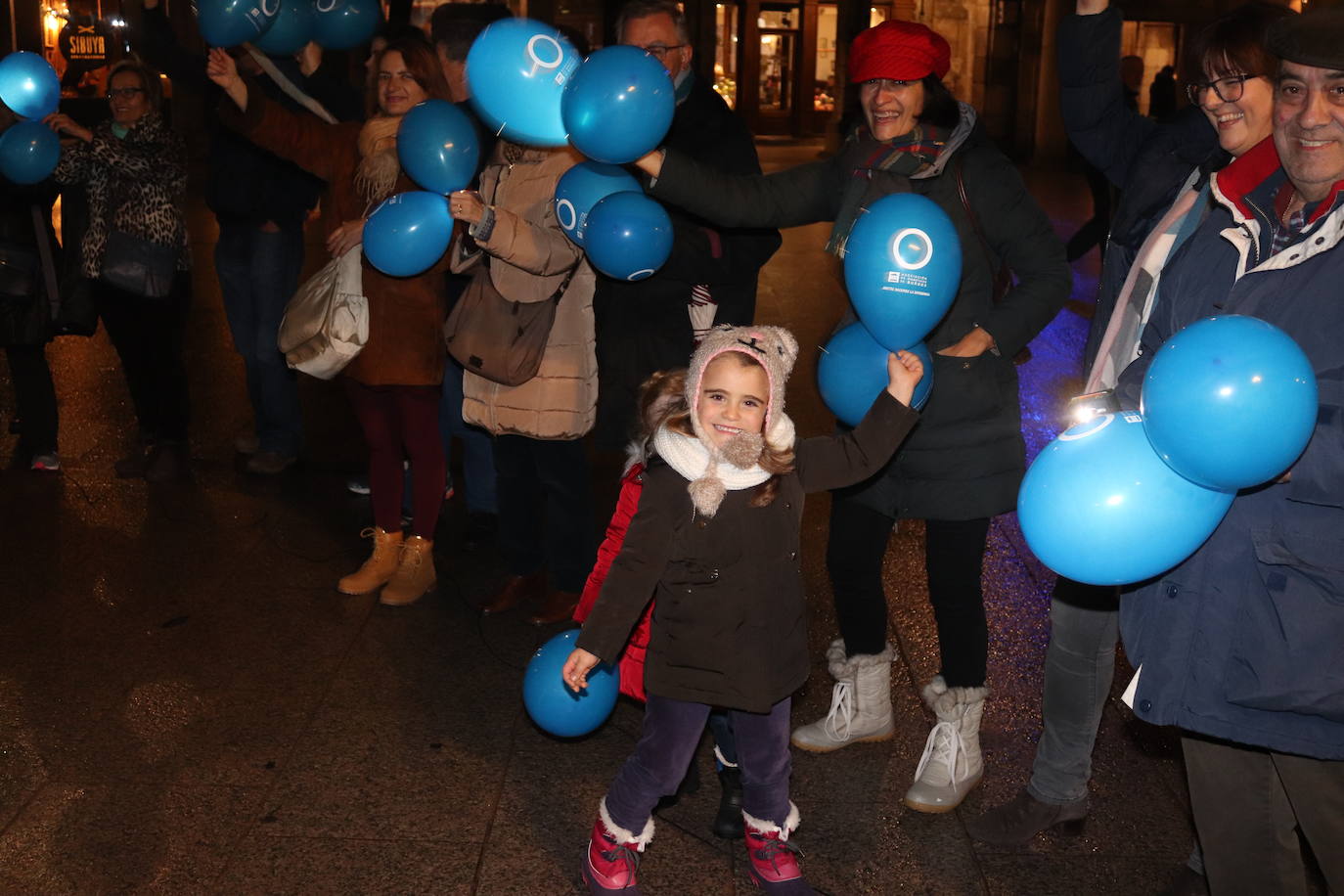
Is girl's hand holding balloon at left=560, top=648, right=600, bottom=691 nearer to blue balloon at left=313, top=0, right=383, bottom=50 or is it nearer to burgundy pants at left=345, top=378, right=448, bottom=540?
burgundy pants at left=345, top=378, right=448, bottom=540

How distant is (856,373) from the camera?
353 centimetres

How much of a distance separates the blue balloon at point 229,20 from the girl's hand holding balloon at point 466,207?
157 cm

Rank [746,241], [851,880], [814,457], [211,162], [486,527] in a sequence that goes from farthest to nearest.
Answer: [211,162]
[486,527]
[746,241]
[851,880]
[814,457]

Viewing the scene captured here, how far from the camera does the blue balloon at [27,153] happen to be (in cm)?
591

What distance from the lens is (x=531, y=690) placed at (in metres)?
3.65

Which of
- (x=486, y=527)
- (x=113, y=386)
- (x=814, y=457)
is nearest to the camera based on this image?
(x=814, y=457)

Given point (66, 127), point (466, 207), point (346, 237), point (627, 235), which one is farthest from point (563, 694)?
point (66, 127)

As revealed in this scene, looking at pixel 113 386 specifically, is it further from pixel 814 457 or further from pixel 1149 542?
pixel 1149 542

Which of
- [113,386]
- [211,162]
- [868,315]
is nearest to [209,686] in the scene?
[868,315]

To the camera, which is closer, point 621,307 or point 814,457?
point 814,457

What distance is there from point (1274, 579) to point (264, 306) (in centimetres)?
516

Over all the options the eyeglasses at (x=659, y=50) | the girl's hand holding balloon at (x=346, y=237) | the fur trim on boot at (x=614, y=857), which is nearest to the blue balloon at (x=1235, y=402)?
the fur trim on boot at (x=614, y=857)

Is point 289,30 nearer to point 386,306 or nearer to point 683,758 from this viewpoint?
point 386,306

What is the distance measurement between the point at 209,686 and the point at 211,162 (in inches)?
117
